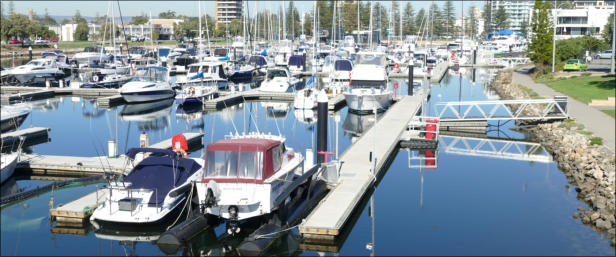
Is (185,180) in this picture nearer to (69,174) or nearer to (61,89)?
(69,174)

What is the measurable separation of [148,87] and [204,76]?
18.0 ft

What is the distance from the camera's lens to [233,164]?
59.6 ft

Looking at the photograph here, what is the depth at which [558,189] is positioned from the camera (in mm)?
24531

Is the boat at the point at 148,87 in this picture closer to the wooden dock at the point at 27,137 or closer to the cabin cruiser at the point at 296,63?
the wooden dock at the point at 27,137

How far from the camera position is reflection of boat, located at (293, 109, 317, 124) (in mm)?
41056

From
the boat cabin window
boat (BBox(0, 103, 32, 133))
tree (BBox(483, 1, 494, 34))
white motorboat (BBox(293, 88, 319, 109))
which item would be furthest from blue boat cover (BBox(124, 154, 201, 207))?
tree (BBox(483, 1, 494, 34))

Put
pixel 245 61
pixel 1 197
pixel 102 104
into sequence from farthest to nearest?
pixel 245 61 → pixel 102 104 → pixel 1 197

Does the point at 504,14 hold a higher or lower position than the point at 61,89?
higher

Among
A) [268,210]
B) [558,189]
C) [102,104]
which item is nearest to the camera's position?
[268,210]

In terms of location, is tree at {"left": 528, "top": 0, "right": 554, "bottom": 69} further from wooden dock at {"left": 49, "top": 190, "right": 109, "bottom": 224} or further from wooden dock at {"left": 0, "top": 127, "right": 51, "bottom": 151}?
wooden dock at {"left": 49, "top": 190, "right": 109, "bottom": 224}

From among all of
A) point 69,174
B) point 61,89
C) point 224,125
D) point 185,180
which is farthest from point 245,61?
point 185,180

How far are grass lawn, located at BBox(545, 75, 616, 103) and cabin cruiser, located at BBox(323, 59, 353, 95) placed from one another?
15.8 m

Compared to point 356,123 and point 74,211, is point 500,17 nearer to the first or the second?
point 356,123

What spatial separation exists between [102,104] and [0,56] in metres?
77.5
